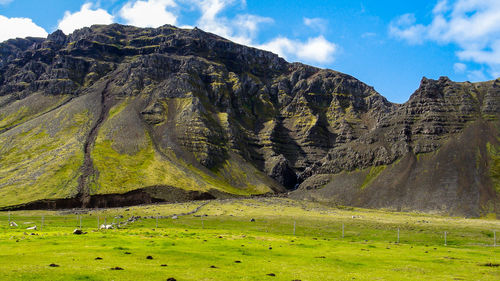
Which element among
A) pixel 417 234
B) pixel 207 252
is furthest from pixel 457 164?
pixel 207 252

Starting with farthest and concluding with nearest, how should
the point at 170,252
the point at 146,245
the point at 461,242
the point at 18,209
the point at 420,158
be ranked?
the point at 420,158
the point at 18,209
the point at 461,242
the point at 146,245
the point at 170,252

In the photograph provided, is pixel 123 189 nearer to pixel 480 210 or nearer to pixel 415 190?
pixel 415 190

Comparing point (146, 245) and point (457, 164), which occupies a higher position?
point (457, 164)

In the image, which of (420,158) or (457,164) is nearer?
(457,164)

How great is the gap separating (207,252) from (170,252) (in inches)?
143

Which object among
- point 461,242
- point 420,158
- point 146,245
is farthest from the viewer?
point 420,158

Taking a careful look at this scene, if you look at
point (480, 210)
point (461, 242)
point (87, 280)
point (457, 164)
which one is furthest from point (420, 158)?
point (87, 280)

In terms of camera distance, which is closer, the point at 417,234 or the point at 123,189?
the point at 417,234

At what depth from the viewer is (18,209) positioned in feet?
476

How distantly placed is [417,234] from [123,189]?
132 meters

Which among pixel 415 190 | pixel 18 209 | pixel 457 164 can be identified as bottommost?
pixel 18 209

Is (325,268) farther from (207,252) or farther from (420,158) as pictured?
(420,158)

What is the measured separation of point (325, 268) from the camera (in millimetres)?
32094

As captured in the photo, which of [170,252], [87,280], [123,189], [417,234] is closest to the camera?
[87,280]
